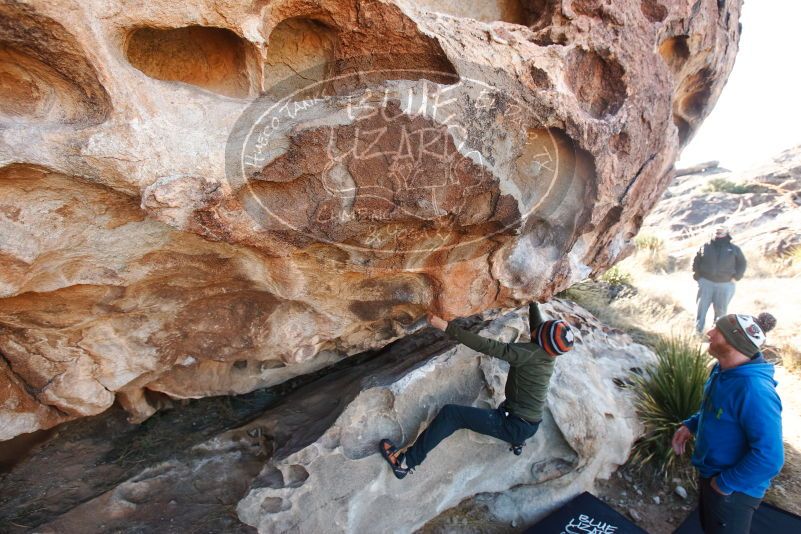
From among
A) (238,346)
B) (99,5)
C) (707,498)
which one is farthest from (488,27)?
(707,498)

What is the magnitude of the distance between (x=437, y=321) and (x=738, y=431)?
5.50ft

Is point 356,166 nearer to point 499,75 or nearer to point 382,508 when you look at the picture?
point 499,75

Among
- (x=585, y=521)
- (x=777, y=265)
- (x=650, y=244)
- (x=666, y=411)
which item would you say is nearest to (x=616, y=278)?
(x=650, y=244)

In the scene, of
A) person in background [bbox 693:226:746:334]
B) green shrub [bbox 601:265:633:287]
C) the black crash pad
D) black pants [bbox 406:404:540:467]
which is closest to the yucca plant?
the black crash pad

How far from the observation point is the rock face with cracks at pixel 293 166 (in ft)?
5.96

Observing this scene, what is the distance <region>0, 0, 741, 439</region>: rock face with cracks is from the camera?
1815 mm

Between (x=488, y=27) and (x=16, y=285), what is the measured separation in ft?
7.97

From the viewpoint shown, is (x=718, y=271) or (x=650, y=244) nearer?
(x=718, y=271)

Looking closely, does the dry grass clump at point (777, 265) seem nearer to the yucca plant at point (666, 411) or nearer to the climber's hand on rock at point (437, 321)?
the yucca plant at point (666, 411)

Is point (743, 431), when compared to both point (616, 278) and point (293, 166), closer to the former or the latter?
point (293, 166)

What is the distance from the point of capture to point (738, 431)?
8.20 feet

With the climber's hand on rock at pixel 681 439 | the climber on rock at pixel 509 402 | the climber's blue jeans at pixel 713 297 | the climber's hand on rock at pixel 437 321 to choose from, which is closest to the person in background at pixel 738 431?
the climber's hand on rock at pixel 681 439

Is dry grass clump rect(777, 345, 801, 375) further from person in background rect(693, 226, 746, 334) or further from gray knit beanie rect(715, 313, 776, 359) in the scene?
gray knit beanie rect(715, 313, 776, 359)

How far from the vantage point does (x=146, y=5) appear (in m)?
1.76
